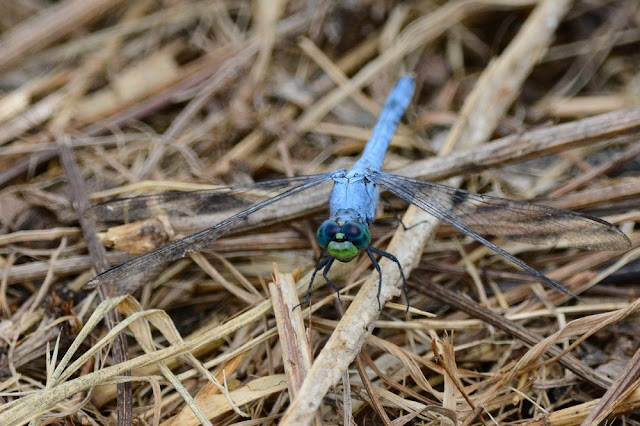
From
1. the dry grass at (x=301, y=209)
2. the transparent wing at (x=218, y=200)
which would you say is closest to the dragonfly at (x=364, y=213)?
the transparent wing at (x=218, y=200)

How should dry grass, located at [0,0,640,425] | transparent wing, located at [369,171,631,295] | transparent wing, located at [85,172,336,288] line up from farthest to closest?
1. transparent wing, located at [85,172,336,288]
2. transparent wing, located at [369,171,631,295]
3. dry grass, located at [0,0,640,425]

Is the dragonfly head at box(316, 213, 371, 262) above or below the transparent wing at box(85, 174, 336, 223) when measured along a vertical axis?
below

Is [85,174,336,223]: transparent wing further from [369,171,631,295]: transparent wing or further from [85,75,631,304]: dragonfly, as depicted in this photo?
[369,171,631,295]: transparent wing

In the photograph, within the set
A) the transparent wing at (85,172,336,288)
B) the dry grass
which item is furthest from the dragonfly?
the dry grass

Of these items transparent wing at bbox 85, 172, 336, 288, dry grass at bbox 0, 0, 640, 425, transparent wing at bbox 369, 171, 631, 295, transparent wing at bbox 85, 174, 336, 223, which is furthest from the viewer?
transparent wing at bbox 85, 174, 336, 223

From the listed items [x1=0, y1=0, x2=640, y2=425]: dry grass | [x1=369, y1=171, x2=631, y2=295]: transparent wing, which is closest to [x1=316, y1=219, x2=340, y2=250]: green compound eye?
[x1=0, y1=0, x2=640, y2=425]: dry grass

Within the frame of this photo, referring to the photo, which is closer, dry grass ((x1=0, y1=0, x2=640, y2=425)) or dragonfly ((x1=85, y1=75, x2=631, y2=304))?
dry grass ((x1=0, y1=0, x2=640, y2=425))

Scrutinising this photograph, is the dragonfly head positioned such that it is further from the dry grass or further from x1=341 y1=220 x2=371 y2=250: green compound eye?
the dry grass

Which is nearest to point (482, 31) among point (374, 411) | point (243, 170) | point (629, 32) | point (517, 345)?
point (629, 32)
